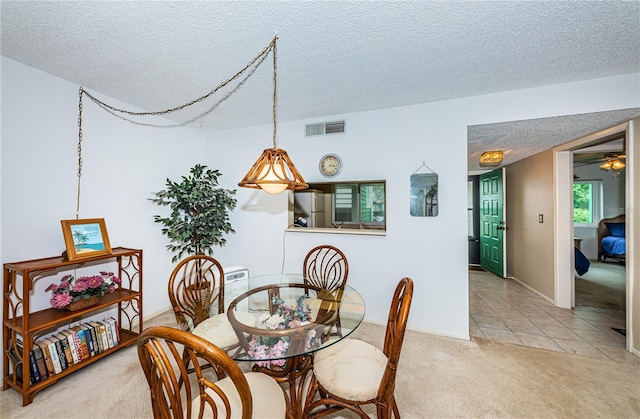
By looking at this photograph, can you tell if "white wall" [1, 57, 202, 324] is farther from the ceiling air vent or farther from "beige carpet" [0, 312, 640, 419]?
the ceiling air vent

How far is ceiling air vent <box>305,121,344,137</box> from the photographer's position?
2988 millimetres

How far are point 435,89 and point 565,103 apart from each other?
3.79ft

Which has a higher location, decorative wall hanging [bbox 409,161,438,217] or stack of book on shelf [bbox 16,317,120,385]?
decorative wall hanging [bbox 409,161,438,217]

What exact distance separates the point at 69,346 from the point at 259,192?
2.25 m

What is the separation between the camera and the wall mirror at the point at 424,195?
2.63 meters

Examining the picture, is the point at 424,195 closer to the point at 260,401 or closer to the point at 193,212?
the point at 260,401

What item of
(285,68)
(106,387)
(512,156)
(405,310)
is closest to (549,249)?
(512,156)

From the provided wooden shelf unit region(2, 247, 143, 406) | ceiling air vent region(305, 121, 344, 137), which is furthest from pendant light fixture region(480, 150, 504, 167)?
wooden shelf unit region(2, 247, 143, 406)

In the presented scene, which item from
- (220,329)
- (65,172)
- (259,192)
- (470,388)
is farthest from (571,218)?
(65,172)

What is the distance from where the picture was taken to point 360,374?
52.4 inches

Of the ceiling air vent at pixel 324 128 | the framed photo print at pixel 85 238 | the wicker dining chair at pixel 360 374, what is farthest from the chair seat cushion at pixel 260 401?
the ceiling air vent at pixel 324 128

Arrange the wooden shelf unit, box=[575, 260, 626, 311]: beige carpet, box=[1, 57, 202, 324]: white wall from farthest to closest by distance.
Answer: box=[575, 260, 626, 311]: beige carpet → box=[1, 57, 202, 324]: white wall → the wooden shelf unit

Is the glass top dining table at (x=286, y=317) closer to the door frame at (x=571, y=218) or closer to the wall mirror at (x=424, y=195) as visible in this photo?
the wall mirror at (x=424, y=195)

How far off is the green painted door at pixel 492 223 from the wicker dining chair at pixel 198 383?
4650 millimetres
